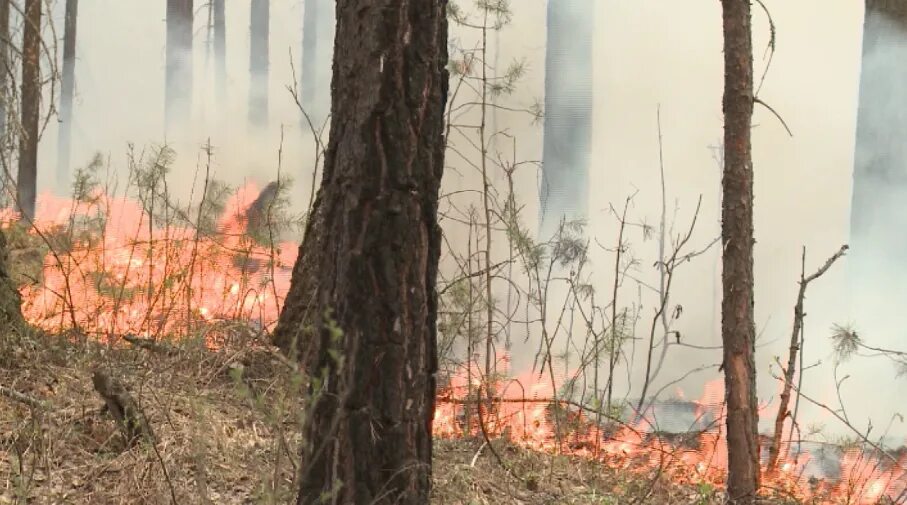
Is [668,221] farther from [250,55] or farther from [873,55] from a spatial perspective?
[250,55]

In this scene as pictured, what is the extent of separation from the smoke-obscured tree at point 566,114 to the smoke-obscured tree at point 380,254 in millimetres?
2869

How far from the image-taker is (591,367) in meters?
4.31

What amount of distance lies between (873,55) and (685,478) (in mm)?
2400

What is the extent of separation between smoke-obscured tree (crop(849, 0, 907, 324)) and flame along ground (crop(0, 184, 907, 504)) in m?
0.80

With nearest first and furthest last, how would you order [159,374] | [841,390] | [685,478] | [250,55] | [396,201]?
[396,201], [159,374], [685,478], [841,390], [250,55]

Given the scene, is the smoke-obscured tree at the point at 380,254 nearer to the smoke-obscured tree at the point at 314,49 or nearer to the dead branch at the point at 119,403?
the dead branch at the point at 119,403

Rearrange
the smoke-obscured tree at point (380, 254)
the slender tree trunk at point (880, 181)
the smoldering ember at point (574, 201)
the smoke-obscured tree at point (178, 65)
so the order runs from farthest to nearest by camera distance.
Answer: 1. the smoke-obscured tree at point (178, 65)
2. the slender tree trunk at point (880, 181)
3. the smoldering ember at point (574, 201)
4. the smoke-obscured tree at point (380, 254)

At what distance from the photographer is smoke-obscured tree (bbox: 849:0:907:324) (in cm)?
426

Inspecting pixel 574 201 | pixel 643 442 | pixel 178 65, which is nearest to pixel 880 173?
pixel 574 201

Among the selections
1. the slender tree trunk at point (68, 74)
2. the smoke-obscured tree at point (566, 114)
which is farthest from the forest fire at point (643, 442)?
the slender tree trunk at point (68, 74)

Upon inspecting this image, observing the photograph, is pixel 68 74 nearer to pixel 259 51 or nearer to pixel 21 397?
pixel 259 51

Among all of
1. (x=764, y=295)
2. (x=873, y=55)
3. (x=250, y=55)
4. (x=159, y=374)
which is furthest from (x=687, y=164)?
(x=159, y=374)

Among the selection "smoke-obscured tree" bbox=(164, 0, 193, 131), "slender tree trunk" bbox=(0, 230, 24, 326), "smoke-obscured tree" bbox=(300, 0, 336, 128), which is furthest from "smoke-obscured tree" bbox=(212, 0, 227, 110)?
"slender tree trunk" bbox=(0, 230, 24, 326)

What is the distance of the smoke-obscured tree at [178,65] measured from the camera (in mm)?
4543
